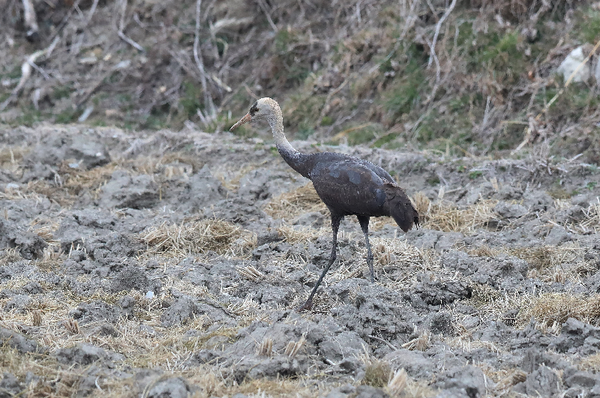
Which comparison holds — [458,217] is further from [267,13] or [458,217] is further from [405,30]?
[267,13]

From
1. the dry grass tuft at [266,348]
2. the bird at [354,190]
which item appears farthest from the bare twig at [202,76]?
the dry grass tuft at [266,348]

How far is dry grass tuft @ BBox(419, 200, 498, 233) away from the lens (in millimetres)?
8266

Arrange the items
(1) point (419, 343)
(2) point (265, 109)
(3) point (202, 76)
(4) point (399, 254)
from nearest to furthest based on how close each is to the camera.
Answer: (1) point (419, 343)
(2) point (265, 109)
(4) point (399, 254)
(3) point (202, 76)

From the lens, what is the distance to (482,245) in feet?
24.3

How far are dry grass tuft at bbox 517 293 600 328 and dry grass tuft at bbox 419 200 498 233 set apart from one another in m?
2.44

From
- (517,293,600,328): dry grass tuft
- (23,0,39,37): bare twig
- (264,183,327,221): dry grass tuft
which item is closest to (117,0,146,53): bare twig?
(23,0,39,37): bare twig

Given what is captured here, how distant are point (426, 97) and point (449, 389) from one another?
353 inches

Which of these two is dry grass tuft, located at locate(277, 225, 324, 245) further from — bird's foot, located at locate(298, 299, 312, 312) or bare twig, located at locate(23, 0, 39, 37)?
bare twig, located at locate(23, 0, 39, 37)

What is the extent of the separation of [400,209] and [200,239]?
2.47 meters

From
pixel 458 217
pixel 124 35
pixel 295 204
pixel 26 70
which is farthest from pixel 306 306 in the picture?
pixel 26 70

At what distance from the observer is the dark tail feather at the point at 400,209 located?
6.04 meters

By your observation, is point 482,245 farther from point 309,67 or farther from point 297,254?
point 309,67

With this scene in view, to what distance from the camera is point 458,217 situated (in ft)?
27.7

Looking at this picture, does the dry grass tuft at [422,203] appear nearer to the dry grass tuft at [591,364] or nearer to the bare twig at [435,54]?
the dry grass tuft at [591,364]
